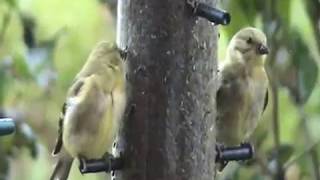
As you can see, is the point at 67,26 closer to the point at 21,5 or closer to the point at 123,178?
the point at 21,5

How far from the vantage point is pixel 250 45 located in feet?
5.22

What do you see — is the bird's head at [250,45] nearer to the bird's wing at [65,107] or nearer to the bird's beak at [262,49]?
the bird's beak at [262,49]

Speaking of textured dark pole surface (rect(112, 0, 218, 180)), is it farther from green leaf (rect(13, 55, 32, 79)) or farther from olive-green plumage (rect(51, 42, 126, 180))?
green leaf (rect(13, 55, 32, 79))

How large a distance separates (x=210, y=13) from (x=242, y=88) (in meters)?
0.20

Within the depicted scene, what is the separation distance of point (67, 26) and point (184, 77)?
0.54 m

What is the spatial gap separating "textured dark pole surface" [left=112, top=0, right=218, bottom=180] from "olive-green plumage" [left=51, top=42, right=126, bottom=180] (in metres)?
0.05

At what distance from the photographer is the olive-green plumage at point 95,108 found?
139cm

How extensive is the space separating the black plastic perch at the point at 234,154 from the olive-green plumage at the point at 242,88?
0.16 ft

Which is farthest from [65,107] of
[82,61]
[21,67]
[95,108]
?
[82,61]

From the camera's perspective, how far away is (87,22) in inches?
79.1

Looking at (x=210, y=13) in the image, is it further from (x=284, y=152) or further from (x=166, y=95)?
(x=284, y=152)

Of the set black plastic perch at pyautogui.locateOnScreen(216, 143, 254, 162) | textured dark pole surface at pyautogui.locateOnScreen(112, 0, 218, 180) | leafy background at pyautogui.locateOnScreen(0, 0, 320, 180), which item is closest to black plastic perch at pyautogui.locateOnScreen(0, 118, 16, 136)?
textured dark pole surface at pyautogui.locateOnScreen(112, 0, 218, 180)

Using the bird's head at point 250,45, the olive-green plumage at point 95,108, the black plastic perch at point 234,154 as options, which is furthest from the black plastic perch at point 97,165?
the bird's head at point 250,45

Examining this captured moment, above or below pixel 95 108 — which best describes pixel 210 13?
above
